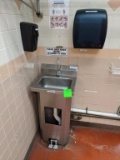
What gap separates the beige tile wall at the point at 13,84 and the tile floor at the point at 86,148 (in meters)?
0.28

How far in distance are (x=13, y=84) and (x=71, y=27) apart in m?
0.86

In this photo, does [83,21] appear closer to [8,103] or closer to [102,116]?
[8,103]

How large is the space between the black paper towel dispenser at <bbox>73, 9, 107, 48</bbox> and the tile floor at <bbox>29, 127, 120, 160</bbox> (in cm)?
128

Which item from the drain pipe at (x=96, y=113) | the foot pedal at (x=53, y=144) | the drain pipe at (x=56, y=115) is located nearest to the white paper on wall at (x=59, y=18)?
the drain pipe at (x=56, y=115)

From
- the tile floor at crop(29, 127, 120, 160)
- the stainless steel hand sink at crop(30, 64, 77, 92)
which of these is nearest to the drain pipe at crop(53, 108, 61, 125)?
the stainless steel hand sink at crop(30, 64, 77, 92)

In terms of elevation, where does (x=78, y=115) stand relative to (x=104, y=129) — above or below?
above

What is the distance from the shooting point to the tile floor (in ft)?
5.30

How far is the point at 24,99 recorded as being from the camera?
4.59 feet

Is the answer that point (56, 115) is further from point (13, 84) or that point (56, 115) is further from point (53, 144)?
point (13, 84)

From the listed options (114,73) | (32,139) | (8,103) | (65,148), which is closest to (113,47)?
(114,73)

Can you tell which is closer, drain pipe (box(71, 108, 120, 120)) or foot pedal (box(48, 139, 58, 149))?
foot pedal (box(48, 139, 58, 149))

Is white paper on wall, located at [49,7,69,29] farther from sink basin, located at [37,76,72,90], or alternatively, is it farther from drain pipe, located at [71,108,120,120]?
drain pipe, located at [71,108,120,120]

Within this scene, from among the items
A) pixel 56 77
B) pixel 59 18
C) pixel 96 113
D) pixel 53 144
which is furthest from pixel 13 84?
pixel 96 113

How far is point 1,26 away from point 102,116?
1.63 m
